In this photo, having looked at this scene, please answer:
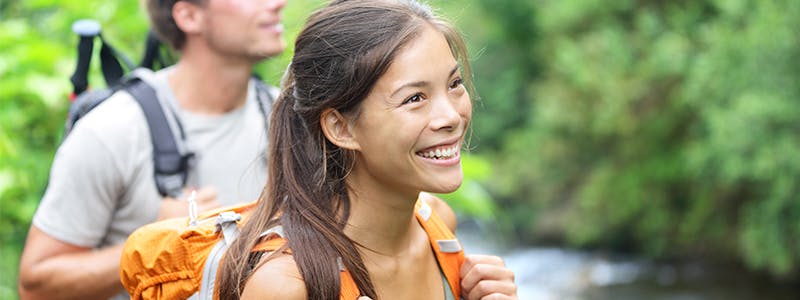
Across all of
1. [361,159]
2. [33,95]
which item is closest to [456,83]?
[361,159]

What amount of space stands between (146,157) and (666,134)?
1398cm

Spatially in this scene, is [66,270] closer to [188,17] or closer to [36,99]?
[188,17]

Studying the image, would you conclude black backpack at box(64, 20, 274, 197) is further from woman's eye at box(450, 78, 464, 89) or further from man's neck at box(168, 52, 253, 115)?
woman's eye at box(450, 78, 464, 89)

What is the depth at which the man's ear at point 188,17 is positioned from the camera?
3.20m

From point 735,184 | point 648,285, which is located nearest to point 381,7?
point 735,184

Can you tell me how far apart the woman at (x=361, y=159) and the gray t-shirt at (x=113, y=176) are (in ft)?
2.11

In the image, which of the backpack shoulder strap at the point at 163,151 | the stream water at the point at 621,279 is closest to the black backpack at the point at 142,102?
the backpack shoulder strap at the point at 163,151

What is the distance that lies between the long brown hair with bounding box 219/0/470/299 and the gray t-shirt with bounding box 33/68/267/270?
609 millimetres

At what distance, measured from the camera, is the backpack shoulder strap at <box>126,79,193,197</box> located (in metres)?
2.80

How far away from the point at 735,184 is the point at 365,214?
12.4 metres

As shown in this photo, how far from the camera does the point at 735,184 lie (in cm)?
1362

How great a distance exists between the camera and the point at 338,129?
201 centimetres

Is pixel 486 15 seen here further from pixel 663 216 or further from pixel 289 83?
pixel 289 83

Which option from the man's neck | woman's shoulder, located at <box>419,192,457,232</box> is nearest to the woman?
woman's shoulder, located at <box>419,192,457,232</box>
